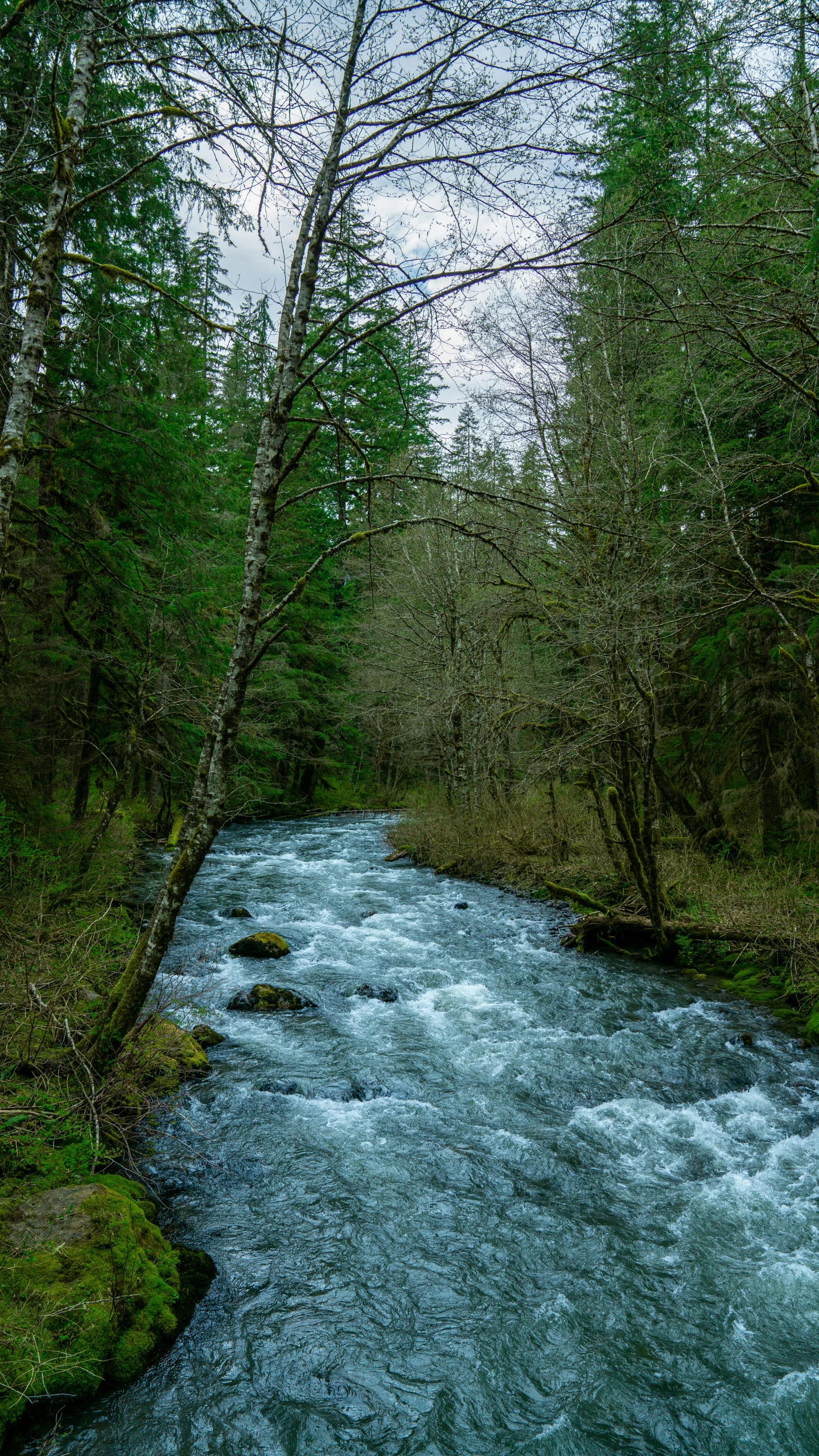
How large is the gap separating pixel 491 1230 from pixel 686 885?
23.9 feet

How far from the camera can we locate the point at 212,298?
6.22m

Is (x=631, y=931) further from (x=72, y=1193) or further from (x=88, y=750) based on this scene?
(x=72, y=1193)

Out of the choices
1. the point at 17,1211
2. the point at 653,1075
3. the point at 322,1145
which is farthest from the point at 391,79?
the point at 653,1075

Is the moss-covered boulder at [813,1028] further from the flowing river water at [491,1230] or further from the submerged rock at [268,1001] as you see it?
the submerged rock at [268,1001]

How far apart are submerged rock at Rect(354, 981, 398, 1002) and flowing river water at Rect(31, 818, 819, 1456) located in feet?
0.44

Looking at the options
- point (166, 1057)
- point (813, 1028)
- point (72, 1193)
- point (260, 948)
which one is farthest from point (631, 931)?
point (72, 1193)

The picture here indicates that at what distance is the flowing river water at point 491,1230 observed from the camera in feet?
11.6

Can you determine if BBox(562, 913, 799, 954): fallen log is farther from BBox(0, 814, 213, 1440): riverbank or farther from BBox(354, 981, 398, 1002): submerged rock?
BBox(0, 814, 213, 1440): riverbank

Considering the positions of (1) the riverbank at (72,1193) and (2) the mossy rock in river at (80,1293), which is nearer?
(2) the mossy rock in river at (80,1293)

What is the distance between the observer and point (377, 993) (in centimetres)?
922

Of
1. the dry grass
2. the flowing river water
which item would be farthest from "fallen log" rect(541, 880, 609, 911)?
the flowing river water

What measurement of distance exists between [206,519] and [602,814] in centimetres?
716

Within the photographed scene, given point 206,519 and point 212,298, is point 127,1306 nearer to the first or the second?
point 212,298

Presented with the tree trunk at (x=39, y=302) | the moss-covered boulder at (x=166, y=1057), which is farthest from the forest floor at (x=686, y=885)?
the tree trunk at (x=39, y=302)
